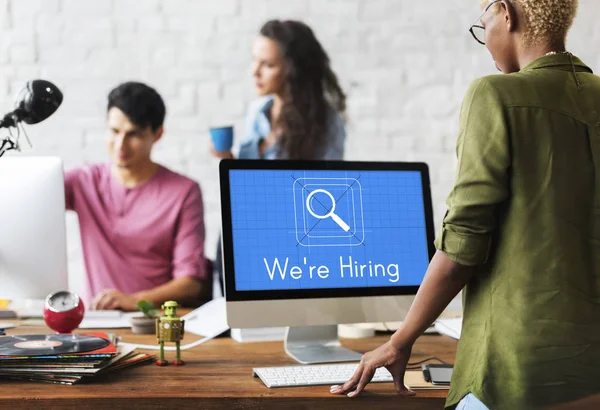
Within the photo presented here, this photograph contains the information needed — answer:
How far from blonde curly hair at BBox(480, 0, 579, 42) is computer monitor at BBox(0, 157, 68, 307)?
47.4 inches

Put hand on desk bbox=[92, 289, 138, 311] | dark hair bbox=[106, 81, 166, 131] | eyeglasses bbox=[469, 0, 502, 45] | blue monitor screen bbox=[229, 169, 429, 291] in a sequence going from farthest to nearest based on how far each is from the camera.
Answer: dark hair bbox=[106, 81, 166, 131]
hand on desk bbox=[92, 289, 138, 311]
blue monitor screen bbox=[229, 169, 429, 291]
eyeglasses bbox=[469, 0, 502, 45]

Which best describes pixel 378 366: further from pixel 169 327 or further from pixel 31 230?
pixel 31 230

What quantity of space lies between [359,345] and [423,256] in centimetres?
27

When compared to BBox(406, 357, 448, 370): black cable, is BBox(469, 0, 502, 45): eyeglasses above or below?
above

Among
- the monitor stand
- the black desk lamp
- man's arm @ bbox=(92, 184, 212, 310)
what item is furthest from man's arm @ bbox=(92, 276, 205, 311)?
the monitor stand

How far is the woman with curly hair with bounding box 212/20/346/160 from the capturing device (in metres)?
3.05

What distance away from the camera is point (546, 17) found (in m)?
1.11

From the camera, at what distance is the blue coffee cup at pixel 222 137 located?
2857 mm

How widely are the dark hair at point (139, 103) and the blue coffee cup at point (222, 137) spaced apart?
0.29 meters

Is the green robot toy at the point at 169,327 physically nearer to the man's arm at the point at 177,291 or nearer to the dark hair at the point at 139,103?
the man's arm at the point at 177,291

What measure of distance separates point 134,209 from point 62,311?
138cm

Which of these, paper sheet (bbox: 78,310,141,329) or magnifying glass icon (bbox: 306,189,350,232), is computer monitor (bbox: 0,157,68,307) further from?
magnifying glass icon (bbox: 306,189,350,232)

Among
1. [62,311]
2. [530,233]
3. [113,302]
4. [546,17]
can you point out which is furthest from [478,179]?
[113,302]

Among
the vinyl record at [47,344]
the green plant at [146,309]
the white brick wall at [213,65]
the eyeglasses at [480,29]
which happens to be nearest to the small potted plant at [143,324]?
the green plant at [146,309]
